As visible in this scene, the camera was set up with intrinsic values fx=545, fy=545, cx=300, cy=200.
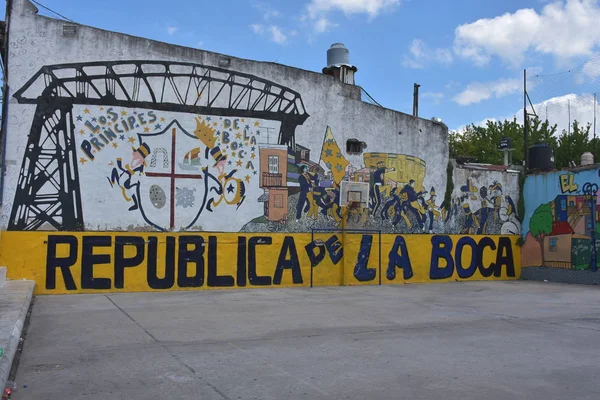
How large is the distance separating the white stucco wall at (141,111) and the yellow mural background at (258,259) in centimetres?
44

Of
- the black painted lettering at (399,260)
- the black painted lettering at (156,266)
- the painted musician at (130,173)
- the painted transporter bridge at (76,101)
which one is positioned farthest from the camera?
the black painted lettering at (399,260)

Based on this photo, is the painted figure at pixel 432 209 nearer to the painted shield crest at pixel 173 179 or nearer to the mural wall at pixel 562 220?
the mural wall at pixel 562 220

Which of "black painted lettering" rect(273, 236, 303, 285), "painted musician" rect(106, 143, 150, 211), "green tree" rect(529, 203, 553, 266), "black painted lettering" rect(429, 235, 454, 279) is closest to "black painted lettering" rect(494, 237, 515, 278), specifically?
"green tree" rect(529, 203, 553, 266)

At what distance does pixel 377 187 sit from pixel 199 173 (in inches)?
236

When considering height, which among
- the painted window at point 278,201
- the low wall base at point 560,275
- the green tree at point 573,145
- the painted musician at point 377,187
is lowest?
the low wall base at point 560,275

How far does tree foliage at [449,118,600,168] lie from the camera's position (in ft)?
122

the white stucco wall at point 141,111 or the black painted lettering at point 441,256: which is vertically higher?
the white stucco wall at point 141,111

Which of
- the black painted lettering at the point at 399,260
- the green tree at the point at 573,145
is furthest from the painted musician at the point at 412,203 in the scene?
the green tree at the point at 573,145

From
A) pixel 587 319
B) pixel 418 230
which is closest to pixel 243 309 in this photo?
pixel 587 319

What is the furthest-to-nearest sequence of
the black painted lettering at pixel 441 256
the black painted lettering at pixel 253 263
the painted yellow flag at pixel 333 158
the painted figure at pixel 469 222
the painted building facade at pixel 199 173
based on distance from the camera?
the painted figure at pixel 469 222 → the black painted lettering at pixel 441 256 → the painted yellow flag at pixel 333 158 → the black painted lettering at pixel 253 263 → the painted building facade at pixel 199 173

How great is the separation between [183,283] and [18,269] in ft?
13.3

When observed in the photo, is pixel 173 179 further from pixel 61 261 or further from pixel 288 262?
pixel 288 262

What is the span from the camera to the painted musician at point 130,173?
1433cm

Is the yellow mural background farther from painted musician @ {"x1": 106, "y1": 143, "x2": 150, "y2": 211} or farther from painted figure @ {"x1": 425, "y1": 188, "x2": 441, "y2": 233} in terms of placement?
painted musician @ {"x1": 106, "y1": 143, "x2": 150, "y2": 211}
